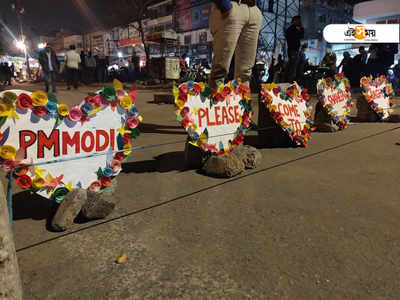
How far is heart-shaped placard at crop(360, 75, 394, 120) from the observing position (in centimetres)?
548

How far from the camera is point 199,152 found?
2.88 metres

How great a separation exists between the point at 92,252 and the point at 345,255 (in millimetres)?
1268

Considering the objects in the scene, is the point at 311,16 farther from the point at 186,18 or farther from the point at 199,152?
the point at 199,152

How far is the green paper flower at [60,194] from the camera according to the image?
1.89 metres

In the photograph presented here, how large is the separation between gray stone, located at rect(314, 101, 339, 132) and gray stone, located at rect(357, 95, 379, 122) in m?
1.38

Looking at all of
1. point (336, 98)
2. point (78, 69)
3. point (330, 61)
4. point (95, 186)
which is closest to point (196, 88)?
point (95, 186)

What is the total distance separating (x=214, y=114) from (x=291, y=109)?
134 cm

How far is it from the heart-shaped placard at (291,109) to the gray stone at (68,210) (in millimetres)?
2369

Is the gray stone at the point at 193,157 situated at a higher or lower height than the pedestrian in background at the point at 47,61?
lower

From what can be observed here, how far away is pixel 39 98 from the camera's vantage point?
1783 millimetres

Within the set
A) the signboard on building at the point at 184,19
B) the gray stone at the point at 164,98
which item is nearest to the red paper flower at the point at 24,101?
the gray stone at the point at 164,98

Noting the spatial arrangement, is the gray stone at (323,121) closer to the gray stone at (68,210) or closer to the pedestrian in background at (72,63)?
the gray stone at (68,210)

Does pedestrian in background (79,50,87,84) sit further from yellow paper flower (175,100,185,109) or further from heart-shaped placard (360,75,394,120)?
yellow paper flower (175,100,185,109)

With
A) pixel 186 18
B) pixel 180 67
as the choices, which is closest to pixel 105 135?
pixel 180 67
